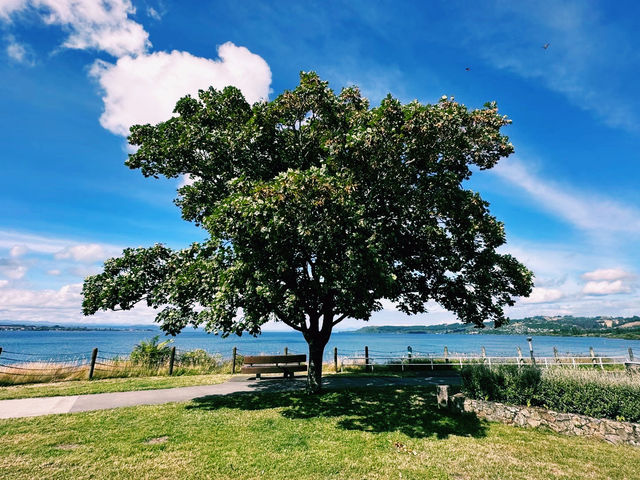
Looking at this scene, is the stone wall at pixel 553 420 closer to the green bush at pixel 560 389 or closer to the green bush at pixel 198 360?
the green bush at pixel 560 389

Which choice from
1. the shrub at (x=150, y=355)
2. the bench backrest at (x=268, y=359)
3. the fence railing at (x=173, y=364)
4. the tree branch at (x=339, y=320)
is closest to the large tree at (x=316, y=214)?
the tree branch at (x=339, y=320)

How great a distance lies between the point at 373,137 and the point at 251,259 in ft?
18.0

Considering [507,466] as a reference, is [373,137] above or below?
above

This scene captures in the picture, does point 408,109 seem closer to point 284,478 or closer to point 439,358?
point 284,478

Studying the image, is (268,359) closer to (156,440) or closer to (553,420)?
(156,440)

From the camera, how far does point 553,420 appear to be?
9484mm

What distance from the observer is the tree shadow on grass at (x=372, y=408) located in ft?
30.7

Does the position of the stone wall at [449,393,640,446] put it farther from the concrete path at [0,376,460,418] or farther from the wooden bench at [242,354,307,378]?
the wooden bench at [242,354,307,378]

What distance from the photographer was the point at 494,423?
995 centimetres

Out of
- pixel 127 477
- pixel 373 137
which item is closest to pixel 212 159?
pixel 373 137

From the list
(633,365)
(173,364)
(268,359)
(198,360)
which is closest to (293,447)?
(268,359)

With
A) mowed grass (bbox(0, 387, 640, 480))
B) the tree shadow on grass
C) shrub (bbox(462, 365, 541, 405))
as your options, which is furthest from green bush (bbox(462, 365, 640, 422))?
the tree shadow on grass

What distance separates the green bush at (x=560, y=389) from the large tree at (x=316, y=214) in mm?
4090

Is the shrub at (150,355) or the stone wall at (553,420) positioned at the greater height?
the shrub at (150,355)
